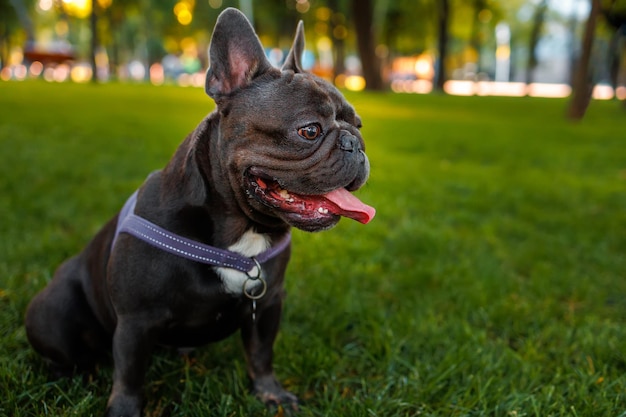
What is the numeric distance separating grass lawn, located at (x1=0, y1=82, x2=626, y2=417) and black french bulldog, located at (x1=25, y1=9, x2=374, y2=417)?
0.41 meters

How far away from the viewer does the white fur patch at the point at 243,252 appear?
2.25m

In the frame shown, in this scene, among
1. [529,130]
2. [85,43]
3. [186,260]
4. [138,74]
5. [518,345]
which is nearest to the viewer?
[186,260]

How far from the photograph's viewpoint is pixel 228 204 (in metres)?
2.23

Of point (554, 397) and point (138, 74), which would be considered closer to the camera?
point (554, 397)

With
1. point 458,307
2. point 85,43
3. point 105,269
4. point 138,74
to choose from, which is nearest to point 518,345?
point 458,307

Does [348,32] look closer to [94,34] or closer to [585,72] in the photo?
[94,34]

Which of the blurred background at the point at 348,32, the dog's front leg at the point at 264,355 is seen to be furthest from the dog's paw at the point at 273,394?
the blurred background at the point at 348,32

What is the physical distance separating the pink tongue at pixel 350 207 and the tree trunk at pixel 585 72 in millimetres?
12280

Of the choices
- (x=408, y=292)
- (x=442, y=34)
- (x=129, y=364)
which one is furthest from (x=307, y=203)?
(x=442, y=34)

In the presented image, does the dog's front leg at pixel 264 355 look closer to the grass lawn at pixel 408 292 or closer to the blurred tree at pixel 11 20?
the grass lawn at pixel 408 292

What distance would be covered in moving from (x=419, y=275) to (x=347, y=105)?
197cm

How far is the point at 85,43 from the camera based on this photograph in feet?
194

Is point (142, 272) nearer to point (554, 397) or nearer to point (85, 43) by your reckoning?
point (554, 397)

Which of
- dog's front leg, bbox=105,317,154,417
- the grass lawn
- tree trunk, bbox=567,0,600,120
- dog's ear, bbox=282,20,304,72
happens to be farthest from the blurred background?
dog's front leg, bbox=105,317,154,417
